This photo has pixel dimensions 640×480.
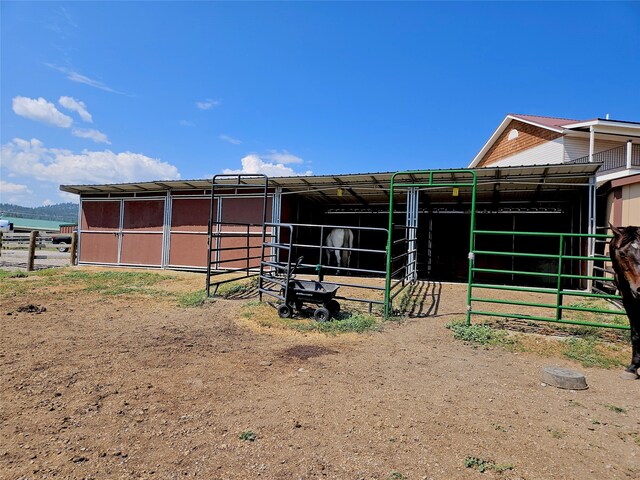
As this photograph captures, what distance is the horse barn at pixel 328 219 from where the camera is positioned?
10.0m

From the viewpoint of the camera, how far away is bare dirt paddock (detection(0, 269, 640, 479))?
214 cm

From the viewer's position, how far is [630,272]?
352 cm

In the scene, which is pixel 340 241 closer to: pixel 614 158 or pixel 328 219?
pixel 328 219

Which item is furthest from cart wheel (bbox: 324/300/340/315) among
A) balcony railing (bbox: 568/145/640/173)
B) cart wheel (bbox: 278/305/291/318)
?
balcony railing (bbox: 568/145/640/173)

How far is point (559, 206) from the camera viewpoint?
11.1 meters

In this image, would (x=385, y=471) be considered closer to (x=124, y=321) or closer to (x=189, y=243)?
(x=124, y=321)

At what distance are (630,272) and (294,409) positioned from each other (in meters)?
3.45

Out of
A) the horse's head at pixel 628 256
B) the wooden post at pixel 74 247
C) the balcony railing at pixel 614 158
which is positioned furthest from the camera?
the balcony railing at pixel 614 158

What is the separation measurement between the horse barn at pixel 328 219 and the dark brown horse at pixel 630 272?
5430mm

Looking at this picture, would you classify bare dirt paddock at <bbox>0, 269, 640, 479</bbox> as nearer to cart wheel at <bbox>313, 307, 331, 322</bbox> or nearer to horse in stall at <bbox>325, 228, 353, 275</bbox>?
cart wheel at <bbox>313, 307, 331, 322</bbox>

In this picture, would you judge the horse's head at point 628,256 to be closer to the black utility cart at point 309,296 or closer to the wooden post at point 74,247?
the black utility cart at point 309,296

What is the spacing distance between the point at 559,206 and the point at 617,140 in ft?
30.4

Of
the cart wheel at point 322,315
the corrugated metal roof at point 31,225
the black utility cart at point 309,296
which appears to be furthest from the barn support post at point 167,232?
the corrugated metal roof at point 31,225

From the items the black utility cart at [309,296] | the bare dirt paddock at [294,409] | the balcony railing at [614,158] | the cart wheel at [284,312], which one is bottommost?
the bare dirt paddock at [294,409]
